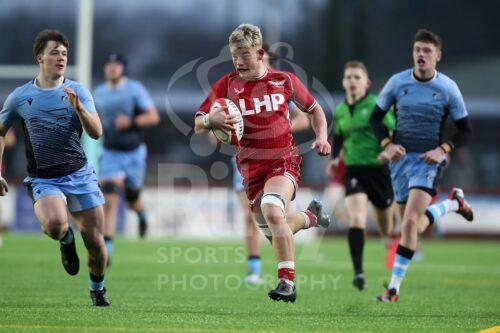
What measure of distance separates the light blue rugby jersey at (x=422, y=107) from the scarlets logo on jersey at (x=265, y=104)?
5.87ft

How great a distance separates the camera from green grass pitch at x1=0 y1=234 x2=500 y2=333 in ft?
24.8

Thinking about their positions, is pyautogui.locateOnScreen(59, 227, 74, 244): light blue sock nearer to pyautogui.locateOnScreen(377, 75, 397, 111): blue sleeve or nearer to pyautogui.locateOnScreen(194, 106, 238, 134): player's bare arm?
pyautogui.locateOnScreen(194, 106, 238, 134): player's bare arm

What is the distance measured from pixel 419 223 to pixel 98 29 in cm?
2553

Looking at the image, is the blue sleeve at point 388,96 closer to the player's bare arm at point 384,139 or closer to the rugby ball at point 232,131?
the player's bare arm at point 384,139

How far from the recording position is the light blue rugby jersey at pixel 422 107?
32.3ft

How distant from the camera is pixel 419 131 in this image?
997cm

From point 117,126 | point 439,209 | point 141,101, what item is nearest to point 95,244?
point 439,209

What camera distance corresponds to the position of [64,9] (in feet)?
105

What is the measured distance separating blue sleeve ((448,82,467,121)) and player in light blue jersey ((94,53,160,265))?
511cm

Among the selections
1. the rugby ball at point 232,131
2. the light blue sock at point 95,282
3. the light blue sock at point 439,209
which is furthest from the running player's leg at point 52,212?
the light blue sock at point 439,209

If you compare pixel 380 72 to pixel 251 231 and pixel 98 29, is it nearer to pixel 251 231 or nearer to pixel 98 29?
pixel 98 29

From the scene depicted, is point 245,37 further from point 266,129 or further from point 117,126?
point 117,126

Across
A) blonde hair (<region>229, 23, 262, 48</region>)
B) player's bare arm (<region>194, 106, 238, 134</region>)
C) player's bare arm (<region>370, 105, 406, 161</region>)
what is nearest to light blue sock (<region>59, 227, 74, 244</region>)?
player's bare arm (<region>194, 106, 238, 134</region>)

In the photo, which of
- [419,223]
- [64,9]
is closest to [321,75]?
[64,9]
